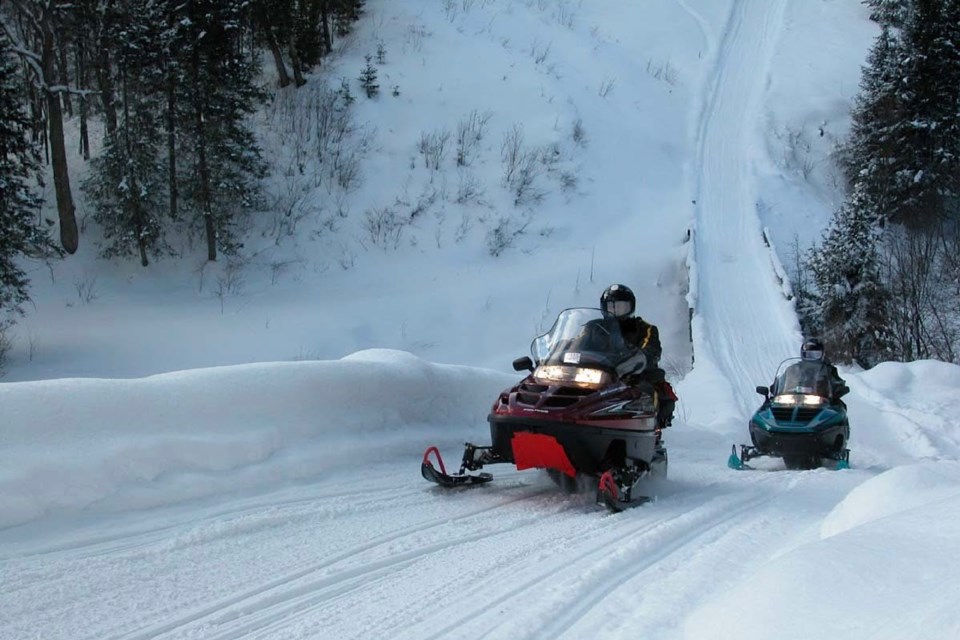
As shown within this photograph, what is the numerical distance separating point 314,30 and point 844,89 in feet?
79.0

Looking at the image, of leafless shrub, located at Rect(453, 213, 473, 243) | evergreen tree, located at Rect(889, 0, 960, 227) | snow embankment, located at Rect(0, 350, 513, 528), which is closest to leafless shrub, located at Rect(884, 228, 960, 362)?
evergreen tree, located at Rect(889, 0, 960, 227)

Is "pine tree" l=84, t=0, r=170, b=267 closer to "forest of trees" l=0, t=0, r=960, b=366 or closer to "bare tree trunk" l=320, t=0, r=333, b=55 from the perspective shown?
"forest of trees" l=0, t=0, r=960, b=366

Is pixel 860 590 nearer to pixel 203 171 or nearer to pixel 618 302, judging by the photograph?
pixel 618 302

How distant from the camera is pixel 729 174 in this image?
31953mm

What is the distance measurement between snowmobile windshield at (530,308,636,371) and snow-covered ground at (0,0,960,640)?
3.99 ft

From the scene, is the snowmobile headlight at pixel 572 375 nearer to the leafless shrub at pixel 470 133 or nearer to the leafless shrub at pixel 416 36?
the leafless shrub at pixel 470 133

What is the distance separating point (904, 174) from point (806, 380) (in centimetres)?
2207

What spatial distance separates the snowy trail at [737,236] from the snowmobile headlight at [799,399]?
15.9 feet

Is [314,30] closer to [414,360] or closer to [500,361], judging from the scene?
[500,361]

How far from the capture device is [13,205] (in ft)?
64.0

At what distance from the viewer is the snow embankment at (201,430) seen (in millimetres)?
5551

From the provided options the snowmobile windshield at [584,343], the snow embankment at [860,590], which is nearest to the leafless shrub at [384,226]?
the snowmobile windshield at [584,343]

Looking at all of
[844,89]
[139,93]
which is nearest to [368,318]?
[139,93]

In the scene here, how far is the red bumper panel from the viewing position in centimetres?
665
